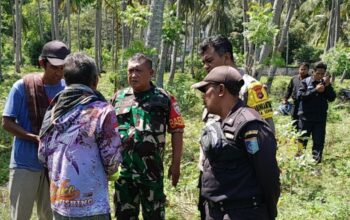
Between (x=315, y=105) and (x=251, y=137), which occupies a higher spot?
(x=251, y=137)

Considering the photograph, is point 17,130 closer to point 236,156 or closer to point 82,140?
point 82,140

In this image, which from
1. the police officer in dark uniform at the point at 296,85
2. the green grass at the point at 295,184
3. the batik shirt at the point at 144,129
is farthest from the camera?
the police officer in dark uniform at the point at 296,85

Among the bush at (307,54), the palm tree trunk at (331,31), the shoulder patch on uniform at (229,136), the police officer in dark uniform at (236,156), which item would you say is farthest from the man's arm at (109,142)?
the bush at (307,54)

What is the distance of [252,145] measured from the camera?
2418 mm

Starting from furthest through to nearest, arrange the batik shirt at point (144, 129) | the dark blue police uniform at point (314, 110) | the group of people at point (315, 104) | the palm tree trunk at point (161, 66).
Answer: the palm tree trunk at point (161, 66) → the dark blue police uniform at point (314, 110) → the group of people at point (315, 104) → the batik shirt at point (144, 129)

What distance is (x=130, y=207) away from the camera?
371cm

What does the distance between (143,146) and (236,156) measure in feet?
4.17

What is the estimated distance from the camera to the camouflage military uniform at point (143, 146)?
3627 mm

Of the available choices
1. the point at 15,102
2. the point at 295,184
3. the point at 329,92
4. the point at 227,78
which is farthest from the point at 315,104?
the point at 15,102

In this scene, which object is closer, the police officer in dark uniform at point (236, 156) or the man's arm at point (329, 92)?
the police officer in dark uniform at point (236, 156)

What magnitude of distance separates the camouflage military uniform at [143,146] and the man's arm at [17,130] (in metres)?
0.71

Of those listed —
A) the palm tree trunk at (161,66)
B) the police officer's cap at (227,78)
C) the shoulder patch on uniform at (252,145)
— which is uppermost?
the police officer's cap at (227,78)

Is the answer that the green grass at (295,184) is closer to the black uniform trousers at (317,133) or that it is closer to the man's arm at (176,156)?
the black uniform trousers at (317,133)

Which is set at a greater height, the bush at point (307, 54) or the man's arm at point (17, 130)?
the man's arm at point (17, 130)
